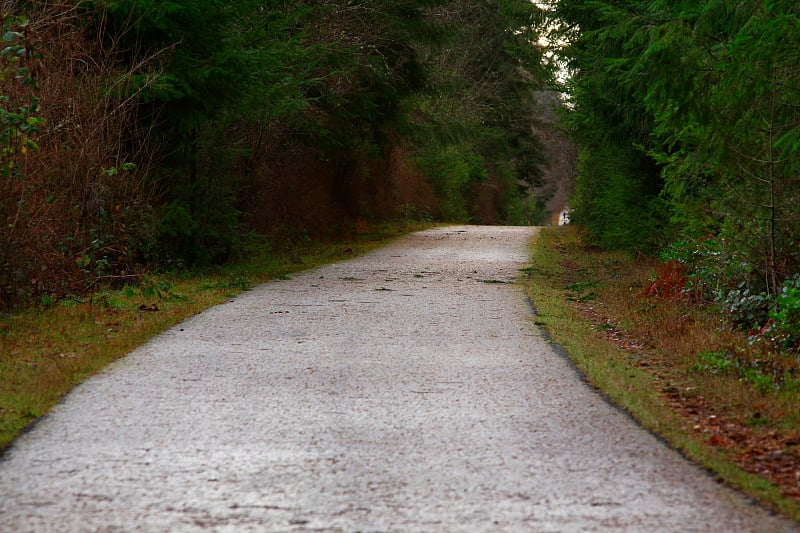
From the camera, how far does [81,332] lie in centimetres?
991

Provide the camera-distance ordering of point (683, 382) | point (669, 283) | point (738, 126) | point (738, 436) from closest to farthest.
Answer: point (738, 436) → point (683, 382) → point (738, 126) → point (669, 283)

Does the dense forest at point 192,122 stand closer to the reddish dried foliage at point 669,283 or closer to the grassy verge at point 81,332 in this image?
the grassy verge at point 81,332

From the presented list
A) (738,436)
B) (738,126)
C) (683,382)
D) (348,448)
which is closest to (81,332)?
(348,448)

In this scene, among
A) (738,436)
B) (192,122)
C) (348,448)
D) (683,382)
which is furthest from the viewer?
(192,122)

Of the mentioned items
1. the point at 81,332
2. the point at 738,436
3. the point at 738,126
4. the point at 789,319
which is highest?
the point at 738,126

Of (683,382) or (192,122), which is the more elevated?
(192,122)

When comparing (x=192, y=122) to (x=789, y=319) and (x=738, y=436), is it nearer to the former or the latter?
(x=789, y=319)

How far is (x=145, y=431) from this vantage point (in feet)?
19.9

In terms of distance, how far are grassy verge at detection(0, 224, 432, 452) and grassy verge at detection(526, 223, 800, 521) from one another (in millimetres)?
4546

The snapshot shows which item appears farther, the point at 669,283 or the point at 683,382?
the point at 669,283

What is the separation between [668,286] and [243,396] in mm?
8270

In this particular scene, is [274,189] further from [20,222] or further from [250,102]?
[20,222]

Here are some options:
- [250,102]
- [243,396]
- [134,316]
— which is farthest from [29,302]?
[250,102]

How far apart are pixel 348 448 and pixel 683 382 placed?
3.68m
